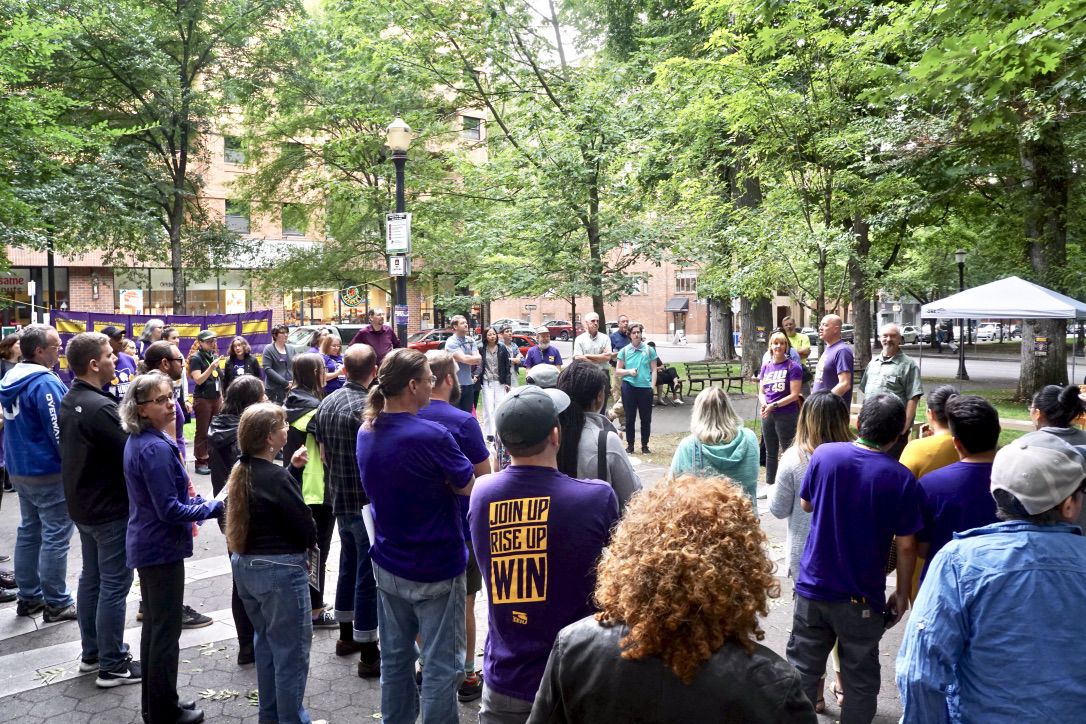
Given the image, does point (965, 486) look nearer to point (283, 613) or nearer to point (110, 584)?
point (283, 613)

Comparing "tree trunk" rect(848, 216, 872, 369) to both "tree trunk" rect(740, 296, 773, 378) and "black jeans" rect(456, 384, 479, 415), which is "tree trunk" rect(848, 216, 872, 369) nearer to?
"tree trunk" rect(740, 296, 773, 378)

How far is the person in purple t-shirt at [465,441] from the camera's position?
418cm

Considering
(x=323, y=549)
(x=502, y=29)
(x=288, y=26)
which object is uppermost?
(x=288, y=26)

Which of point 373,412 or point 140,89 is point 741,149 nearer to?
point 373,412

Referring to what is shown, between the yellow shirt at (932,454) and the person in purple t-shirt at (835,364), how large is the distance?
4.25 m

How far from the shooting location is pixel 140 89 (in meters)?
21.0

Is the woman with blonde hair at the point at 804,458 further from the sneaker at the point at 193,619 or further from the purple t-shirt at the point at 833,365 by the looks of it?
the purple t-shirt at the point at 833,365

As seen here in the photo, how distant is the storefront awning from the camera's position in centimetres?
6255

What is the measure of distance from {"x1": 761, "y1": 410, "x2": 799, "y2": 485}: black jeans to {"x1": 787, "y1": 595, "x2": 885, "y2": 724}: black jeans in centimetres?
514

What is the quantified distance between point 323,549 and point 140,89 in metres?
19.7

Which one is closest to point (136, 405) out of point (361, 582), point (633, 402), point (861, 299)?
point (361, 582)

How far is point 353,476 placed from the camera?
4695mm

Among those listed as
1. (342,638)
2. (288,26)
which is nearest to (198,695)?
(342,638)

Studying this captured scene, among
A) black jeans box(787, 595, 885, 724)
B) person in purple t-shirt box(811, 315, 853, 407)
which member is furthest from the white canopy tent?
black jeans box(787, 595, 885, 724)
